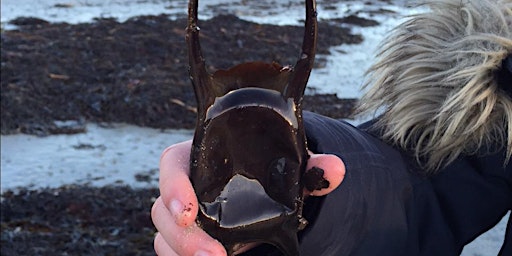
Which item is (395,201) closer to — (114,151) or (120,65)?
(114,151)

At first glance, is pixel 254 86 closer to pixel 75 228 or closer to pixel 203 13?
pixel 75 228

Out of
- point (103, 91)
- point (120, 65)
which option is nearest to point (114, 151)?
point (103, 91)

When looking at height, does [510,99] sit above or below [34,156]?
above

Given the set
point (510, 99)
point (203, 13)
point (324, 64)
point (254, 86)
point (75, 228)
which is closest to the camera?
point (254, 86)

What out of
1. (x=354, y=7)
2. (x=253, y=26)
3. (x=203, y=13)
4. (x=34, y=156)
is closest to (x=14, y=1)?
(x=203, y=13)

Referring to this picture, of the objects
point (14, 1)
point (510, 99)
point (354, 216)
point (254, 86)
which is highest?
point (254, 86)

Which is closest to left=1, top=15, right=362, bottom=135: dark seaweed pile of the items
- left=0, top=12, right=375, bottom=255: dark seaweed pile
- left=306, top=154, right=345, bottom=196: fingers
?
left=0, top=12, right=375, bottom=255: dark seaweed pile
